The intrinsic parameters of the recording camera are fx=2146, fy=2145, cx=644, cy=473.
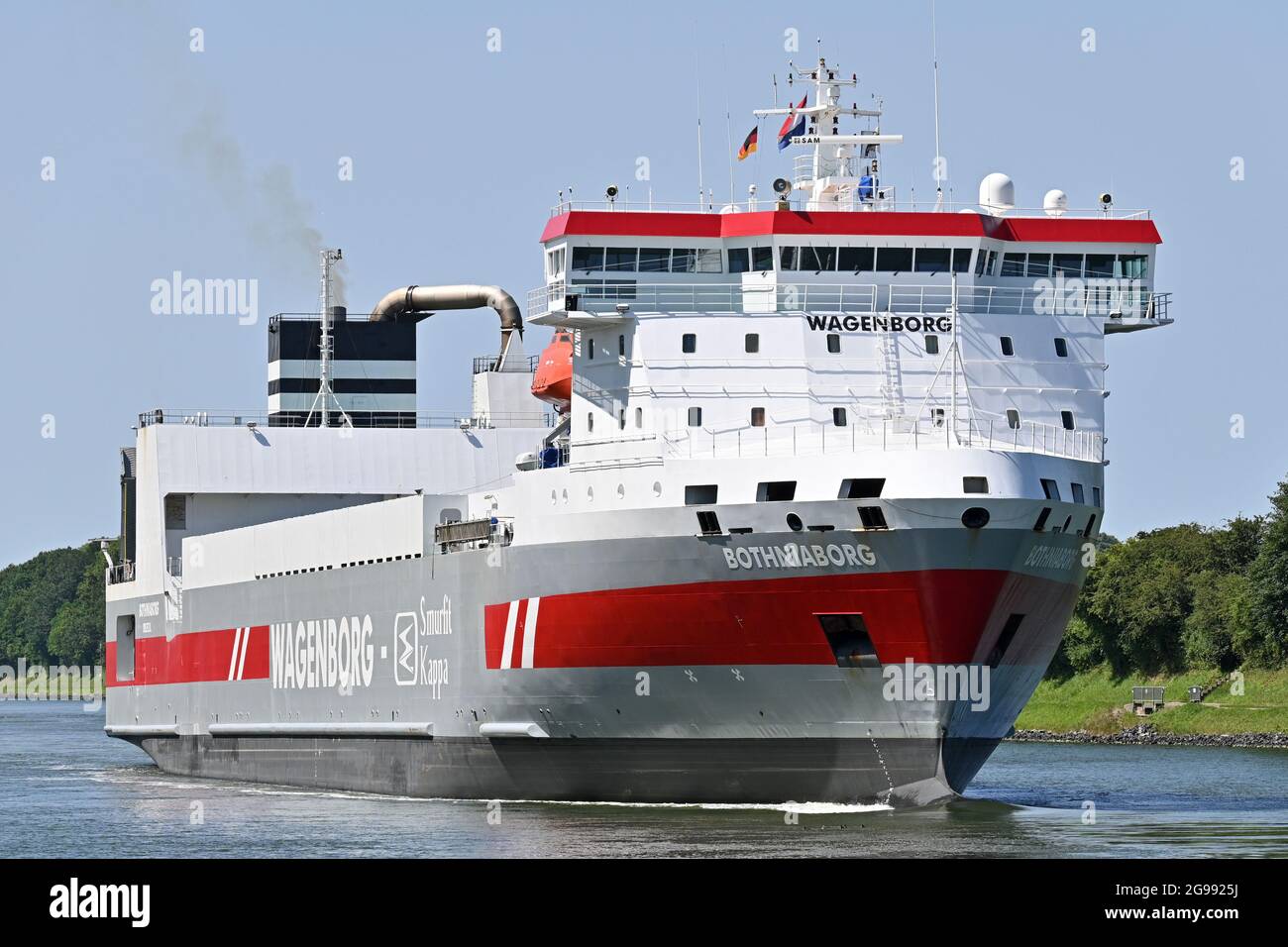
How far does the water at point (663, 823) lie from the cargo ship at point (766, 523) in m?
0.96

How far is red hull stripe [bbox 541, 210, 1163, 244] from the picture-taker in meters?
33.5

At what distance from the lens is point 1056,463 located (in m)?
31.0

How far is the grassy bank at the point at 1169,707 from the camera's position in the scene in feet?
206

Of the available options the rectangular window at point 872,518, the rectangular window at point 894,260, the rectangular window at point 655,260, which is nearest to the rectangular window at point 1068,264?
the rectangular window at point 894,260

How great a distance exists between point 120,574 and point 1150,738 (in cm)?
3052

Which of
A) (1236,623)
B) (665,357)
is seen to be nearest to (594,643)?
(665,357)

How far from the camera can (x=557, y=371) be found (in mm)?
36906

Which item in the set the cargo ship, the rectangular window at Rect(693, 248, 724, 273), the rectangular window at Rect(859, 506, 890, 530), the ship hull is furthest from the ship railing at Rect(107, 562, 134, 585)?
the rectangular window at Rect(859, 506, 890, 530)

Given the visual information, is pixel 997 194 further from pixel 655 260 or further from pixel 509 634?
pixel 509 634

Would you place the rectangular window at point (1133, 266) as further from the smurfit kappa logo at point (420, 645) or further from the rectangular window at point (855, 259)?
the smurfit kappa logo at point (420, 645)

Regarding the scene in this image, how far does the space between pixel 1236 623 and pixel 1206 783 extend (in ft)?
80.4

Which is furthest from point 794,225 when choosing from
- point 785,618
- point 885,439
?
point 785,618

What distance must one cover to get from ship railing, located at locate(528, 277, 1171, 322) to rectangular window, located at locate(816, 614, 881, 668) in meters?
5.51

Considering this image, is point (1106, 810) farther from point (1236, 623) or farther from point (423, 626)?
point (1236, 623)
